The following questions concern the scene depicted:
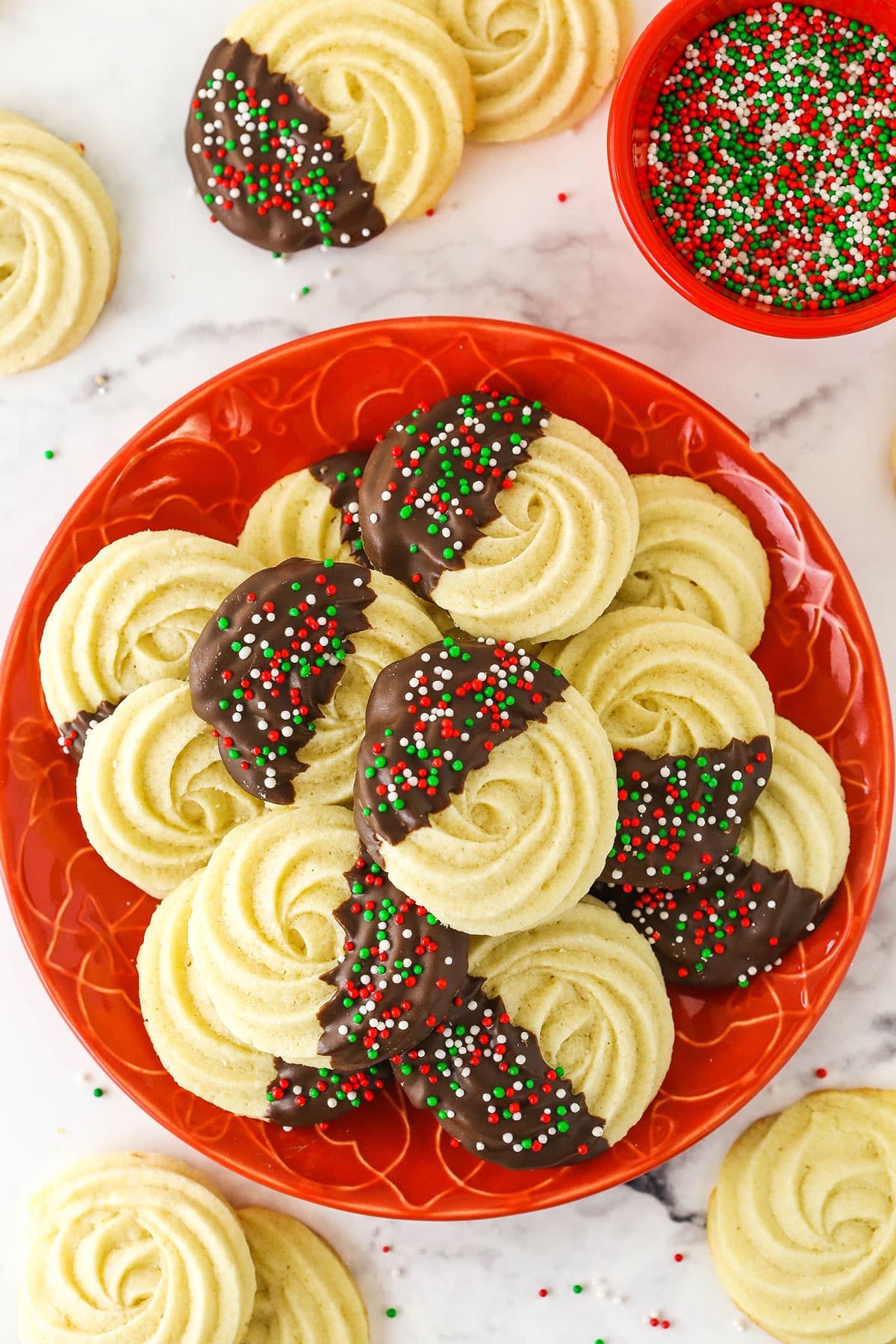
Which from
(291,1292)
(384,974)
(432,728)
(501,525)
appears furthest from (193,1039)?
(501,525)

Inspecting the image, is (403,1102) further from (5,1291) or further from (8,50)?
(8,50)

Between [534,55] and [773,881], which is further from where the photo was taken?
[534,55]

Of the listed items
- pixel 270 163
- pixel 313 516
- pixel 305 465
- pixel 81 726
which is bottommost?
pixel 81 726

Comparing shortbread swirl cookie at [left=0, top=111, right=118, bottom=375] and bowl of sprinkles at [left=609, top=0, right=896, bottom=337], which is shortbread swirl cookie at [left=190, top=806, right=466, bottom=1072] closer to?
shortbread swirl cookie at [left=0, top=111, right=118, bottom=375]

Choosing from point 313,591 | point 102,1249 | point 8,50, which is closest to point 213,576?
point 313,591

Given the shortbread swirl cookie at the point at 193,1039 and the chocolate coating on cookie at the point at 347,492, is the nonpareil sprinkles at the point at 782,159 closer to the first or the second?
the chocolate coating on cookie at the point at 347,492

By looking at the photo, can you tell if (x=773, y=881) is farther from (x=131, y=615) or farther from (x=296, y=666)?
(x=131, y=615)
